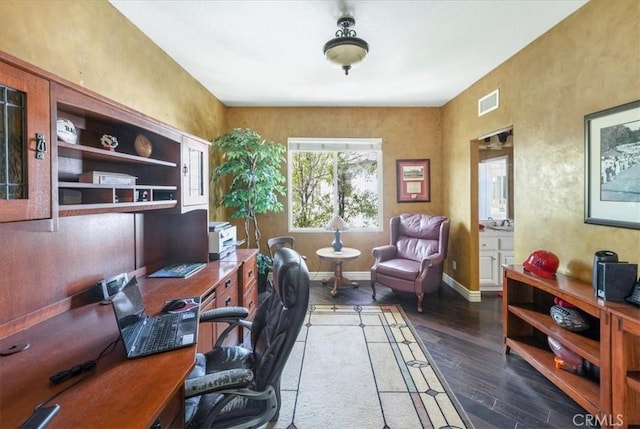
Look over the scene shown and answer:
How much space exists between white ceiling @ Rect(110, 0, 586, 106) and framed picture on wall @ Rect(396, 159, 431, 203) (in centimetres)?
116

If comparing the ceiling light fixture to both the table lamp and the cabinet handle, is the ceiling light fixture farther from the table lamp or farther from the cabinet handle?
→ the table lamp

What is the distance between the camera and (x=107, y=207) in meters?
1.51

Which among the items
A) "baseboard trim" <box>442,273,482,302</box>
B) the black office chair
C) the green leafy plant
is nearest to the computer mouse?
the black office chair

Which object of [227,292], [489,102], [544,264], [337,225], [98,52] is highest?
[489,102]

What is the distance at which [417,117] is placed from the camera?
459 cm

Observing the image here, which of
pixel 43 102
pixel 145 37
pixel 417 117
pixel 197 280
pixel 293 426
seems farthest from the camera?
pixel 417 117

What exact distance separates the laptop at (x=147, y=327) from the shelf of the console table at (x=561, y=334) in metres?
2.21

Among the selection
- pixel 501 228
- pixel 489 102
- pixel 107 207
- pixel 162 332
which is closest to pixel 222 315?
pixel 162 332

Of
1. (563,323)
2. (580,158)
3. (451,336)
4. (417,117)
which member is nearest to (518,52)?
(580,158)

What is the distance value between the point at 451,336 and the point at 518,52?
282 centimetres

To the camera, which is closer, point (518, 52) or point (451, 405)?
point (451, 405)

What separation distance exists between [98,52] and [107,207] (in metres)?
1.20

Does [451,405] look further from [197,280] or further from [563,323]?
[197,280]

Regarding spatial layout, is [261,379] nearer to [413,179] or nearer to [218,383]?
[218,383]
